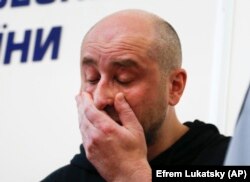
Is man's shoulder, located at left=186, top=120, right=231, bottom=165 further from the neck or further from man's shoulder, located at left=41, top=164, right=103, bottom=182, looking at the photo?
man's shoulder, located at left=41, top=164, right=103, bottom=182

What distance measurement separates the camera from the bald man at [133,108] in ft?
3.95

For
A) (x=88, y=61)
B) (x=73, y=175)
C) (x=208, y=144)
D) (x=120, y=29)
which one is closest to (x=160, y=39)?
(x=120, y=29)

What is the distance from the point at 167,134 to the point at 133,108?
0.64 ft

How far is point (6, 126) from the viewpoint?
6.64 ft

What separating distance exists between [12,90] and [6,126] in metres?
0.15

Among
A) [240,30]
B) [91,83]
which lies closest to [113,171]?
[91,83]

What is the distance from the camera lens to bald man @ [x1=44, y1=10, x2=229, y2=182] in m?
1.20

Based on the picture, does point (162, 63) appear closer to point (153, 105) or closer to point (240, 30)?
point (153, 105)

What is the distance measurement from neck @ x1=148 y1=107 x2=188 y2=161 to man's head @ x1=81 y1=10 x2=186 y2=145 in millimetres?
15

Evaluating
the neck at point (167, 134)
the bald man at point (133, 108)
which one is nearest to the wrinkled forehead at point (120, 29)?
the bald man at point (133, 108)

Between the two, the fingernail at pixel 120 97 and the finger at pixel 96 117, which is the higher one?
the fingernail at pixel 120 97

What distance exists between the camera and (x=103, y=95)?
127cm

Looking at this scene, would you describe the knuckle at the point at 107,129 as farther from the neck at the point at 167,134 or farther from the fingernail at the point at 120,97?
the neck at the point at 167,134

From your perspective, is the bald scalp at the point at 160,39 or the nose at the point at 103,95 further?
the bald scalp at the point at 160,39
